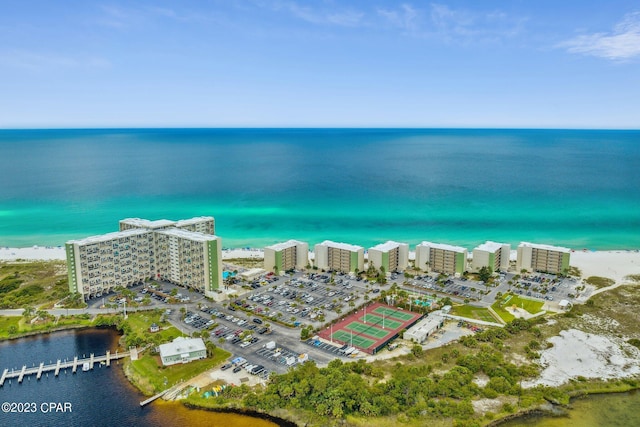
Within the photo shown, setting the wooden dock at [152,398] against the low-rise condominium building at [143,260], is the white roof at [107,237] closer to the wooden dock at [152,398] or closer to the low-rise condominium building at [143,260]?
the low-rise condominium building at [143,260]

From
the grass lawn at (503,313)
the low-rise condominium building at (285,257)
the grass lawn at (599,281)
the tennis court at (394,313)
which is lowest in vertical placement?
the tennis court at (394,313)

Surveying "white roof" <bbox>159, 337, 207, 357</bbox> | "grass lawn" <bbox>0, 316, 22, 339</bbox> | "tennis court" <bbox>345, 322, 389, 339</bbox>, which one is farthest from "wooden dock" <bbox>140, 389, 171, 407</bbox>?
"grass lawn" <bbox>0, 316, 22, 339</bbox>

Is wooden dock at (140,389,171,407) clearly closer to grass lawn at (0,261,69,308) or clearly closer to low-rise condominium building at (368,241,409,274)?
grass lawn at (0,261,69,308)

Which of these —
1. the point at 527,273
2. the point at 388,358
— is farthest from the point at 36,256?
the point at 527,273

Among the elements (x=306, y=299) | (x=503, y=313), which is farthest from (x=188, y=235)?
(x=503, y=313)

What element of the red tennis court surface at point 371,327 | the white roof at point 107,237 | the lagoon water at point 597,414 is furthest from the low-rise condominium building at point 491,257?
the white roof at point 107,237

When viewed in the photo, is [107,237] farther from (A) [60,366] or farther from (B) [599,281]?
(B) [599,281]
